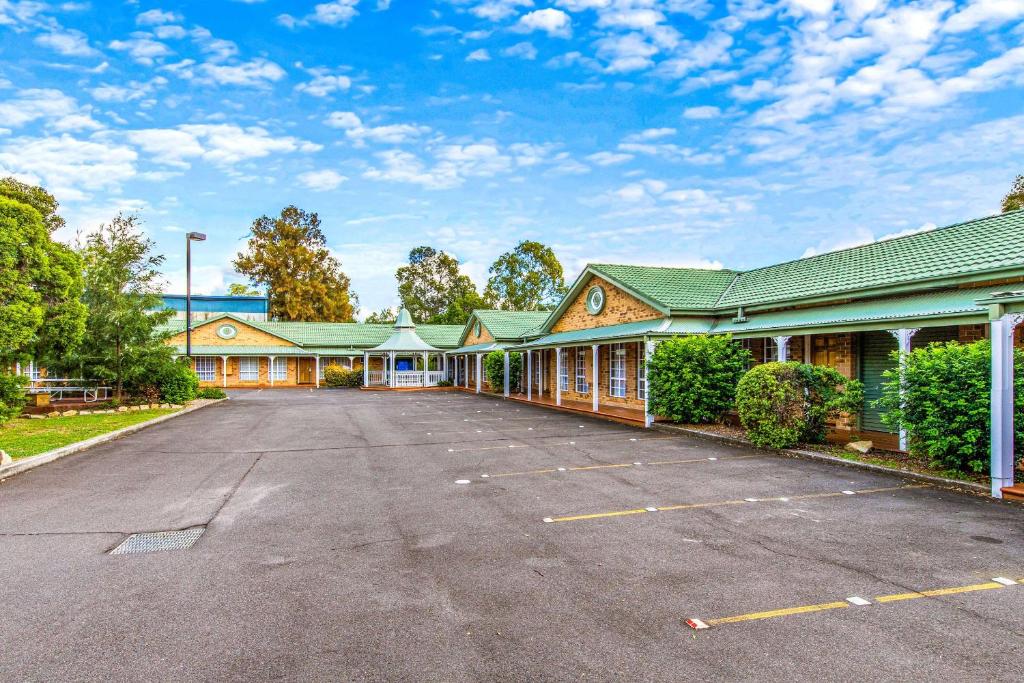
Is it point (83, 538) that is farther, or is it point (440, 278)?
point (440, 278)

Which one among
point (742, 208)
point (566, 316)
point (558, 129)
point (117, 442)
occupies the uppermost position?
point (558, 129)

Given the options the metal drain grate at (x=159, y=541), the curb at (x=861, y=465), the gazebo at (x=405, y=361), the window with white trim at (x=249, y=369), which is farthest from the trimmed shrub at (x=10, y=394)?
the window with white trim at (x=249, y=369)

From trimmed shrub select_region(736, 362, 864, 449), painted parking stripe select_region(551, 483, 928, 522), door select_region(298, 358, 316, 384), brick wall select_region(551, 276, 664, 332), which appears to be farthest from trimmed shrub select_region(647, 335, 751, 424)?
door select_region(298, 358, 316, 384)

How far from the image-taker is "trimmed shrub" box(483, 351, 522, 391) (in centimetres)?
2983

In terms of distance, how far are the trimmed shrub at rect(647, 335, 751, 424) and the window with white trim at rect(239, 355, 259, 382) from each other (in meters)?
32.8

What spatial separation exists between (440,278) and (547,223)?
722 inches

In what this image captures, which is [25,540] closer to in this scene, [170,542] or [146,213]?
[170,542]

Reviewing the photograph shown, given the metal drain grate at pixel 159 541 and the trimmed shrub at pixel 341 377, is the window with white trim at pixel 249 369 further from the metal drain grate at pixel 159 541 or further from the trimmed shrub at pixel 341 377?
the metal drain grate at pixel 159 541

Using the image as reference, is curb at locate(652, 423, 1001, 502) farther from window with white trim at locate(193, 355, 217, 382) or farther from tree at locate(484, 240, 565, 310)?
tree at locate(484, 240, 565, 310)

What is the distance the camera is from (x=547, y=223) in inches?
2164

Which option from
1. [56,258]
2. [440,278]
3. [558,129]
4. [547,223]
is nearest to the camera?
[56,258]

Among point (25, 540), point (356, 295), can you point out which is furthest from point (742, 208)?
point (356, 295)

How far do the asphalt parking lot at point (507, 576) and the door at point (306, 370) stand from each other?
32.0m

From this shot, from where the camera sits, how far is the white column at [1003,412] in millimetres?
7227
